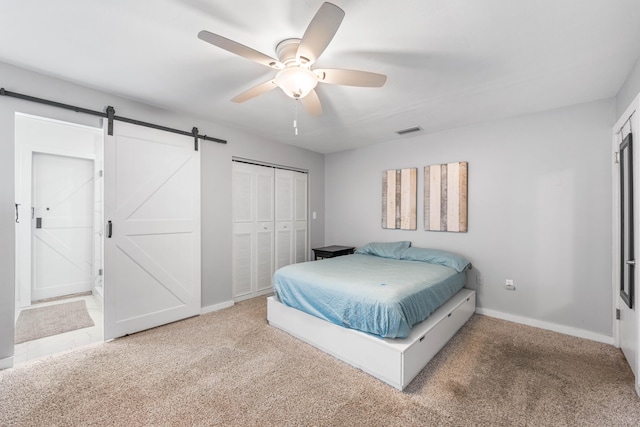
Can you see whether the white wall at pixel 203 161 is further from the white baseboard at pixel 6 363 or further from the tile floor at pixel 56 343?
the tile floor at pixel 56 343

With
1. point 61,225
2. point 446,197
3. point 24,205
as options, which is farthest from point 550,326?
point 24,205

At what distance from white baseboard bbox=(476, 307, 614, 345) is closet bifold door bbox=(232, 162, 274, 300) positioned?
3010mm

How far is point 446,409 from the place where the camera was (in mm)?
1770

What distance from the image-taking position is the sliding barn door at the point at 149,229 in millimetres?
2773

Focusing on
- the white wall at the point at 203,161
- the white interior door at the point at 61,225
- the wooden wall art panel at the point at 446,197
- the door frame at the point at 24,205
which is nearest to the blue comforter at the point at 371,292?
the wooden wall art panel at the point at 446,197

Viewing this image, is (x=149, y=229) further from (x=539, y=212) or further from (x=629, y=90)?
(x=629, y=90)

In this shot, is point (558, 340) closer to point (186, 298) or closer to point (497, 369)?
point (497, 369)

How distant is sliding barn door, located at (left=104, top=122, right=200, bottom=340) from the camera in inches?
109

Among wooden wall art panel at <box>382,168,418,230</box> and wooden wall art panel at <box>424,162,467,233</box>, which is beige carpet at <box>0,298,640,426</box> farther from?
wooden wall art panel at <box>382,168,418,230</box>

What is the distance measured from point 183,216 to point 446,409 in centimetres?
311

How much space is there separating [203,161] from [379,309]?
108 inches

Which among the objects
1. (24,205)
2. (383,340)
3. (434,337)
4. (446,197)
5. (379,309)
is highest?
(446,197)

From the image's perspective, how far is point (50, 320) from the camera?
3266mm

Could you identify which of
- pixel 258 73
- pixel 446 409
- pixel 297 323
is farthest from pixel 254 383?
pixel 258 73
